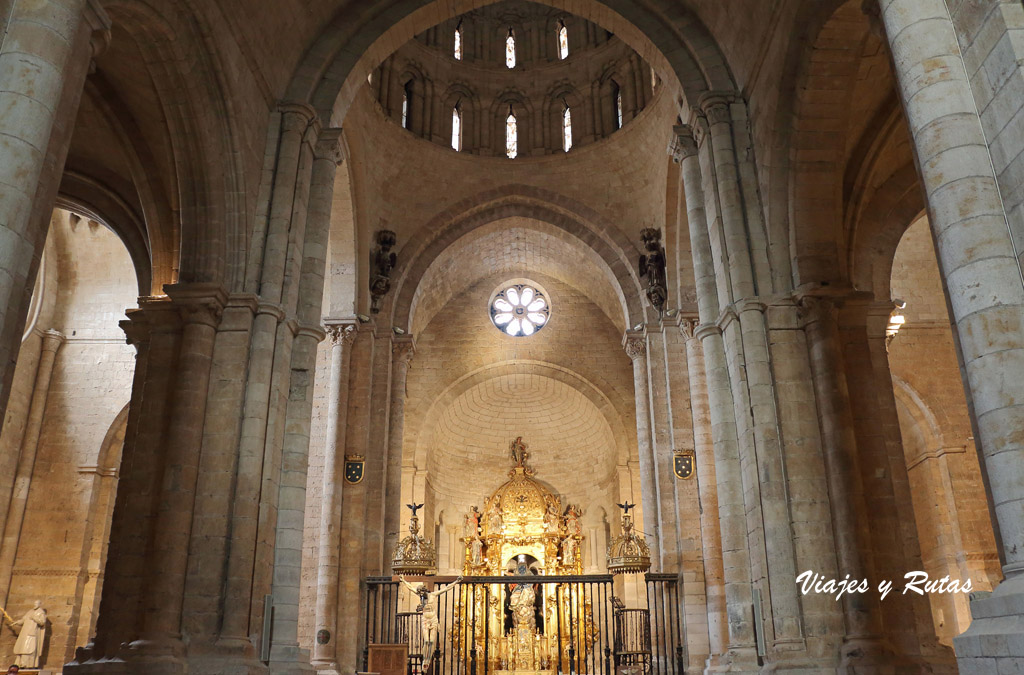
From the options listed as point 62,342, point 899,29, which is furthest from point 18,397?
point 899,29

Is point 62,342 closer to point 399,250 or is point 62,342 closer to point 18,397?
point 18,397

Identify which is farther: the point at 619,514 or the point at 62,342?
the point at 619,514

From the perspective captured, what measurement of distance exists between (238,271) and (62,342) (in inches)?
492

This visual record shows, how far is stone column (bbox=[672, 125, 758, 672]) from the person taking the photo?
9.95 metres

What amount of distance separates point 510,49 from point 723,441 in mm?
15483

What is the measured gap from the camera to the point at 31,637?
1772cm

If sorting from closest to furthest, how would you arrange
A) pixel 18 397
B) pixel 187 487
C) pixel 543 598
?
pixel 187 487 < pixel 18 397 < pixel 543 598

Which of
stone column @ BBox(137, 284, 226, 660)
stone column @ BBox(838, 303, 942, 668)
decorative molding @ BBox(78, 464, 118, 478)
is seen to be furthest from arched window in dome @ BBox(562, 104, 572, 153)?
decorative molding @ BBox(78, 464, 118, 478)

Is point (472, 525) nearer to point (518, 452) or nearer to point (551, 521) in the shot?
point (551, 521)

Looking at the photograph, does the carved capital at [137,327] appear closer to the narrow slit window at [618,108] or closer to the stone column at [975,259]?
the stone column at [975,259]

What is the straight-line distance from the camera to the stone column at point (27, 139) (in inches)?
223

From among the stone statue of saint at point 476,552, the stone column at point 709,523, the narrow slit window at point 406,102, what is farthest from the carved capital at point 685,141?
the stone statue of saint at point 476,552

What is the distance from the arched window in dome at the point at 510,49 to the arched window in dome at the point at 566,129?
6.88 feet

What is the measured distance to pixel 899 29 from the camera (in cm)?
605
